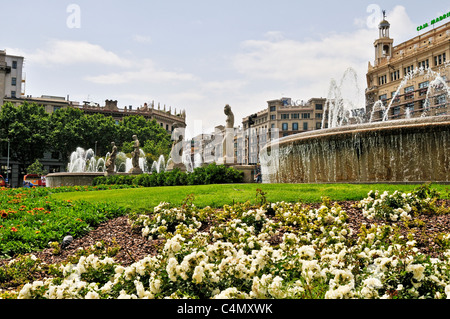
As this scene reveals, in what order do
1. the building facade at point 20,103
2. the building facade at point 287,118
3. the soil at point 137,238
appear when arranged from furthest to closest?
the building facade at point 287,118 → the building facade at point 20,103 → the soil at point 137,238

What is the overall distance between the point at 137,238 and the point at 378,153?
7.89 m

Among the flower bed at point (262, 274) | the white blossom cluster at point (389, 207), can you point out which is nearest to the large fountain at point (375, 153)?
the white blossom cluster at point (389, 207)

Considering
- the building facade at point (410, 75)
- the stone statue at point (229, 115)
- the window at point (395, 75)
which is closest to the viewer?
the stone statue at point (229, 115)

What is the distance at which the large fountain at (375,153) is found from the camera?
34.0 feet

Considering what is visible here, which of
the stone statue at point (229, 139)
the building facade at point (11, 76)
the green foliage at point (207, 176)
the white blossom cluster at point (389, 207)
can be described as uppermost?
the building facade at point (11, 76)

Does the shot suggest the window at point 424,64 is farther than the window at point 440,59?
Yes

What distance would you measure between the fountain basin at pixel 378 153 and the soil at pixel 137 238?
3.90m

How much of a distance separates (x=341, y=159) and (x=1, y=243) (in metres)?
9.55

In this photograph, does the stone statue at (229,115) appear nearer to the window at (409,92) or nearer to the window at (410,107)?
the window at (410,107)
